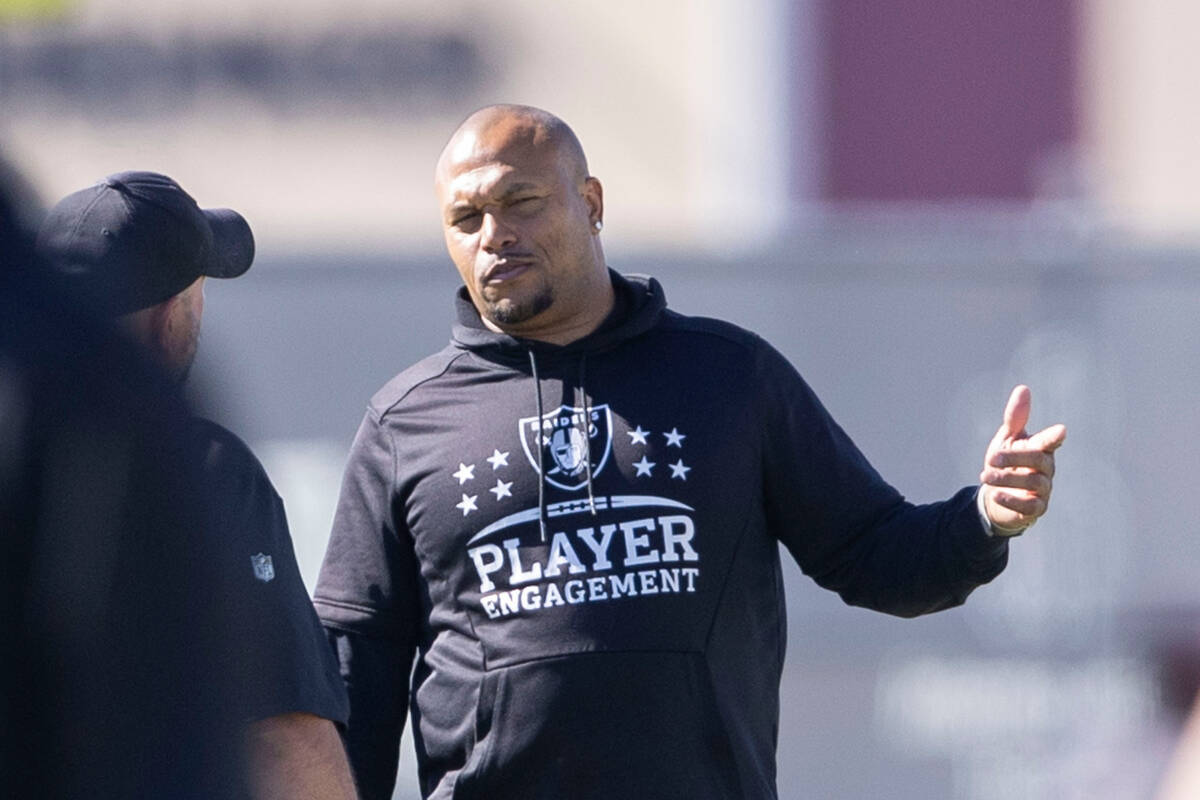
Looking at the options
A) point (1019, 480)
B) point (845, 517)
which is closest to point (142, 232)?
point (845, 517)

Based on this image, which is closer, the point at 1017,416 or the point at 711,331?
the point at 1017,416

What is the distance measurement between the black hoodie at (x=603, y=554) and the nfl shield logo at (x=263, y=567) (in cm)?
58

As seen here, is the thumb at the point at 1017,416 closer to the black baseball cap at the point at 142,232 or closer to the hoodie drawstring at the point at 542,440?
the hoodie drawstring at the point at 542,440

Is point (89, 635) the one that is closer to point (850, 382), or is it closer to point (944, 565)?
point (944, 565)

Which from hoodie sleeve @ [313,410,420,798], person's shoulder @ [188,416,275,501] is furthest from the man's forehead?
person's shoulder @ [188,416,275,501]

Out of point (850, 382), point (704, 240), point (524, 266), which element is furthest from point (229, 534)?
point (704, 240)

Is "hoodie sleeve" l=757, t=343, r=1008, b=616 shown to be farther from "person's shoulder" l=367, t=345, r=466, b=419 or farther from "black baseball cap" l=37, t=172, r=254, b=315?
"black baseball cap" l=37, t=172, r=254, b=315

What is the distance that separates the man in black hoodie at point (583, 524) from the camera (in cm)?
310

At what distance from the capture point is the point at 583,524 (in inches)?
125

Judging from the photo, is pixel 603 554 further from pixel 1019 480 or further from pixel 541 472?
pixel 1019 480

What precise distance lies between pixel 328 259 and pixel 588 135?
16.6ft

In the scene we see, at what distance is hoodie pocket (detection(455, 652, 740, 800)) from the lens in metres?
3.08

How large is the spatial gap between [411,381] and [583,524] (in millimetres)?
418

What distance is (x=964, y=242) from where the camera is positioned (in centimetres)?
692
